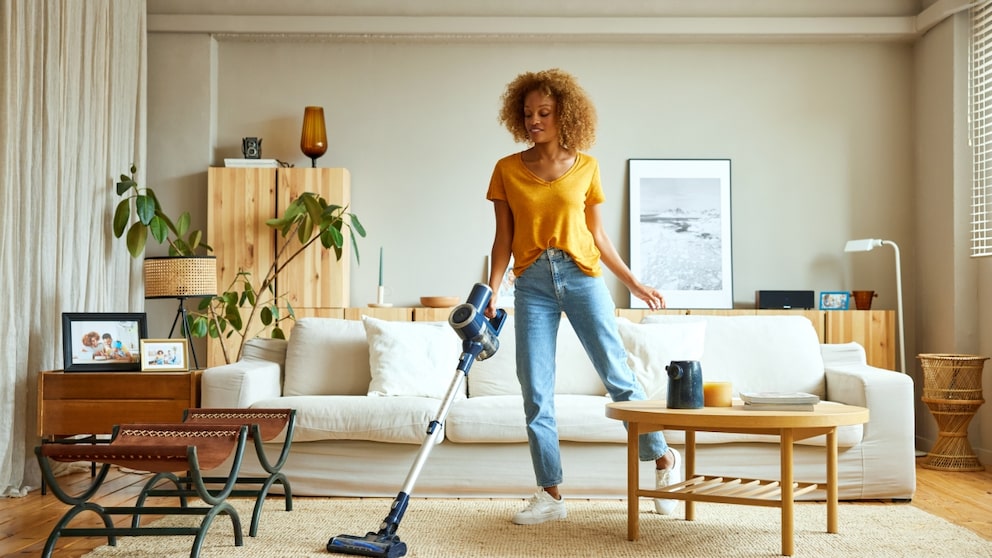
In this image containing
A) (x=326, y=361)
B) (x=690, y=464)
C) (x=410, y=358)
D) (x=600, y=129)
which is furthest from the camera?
(x=600, y=129)

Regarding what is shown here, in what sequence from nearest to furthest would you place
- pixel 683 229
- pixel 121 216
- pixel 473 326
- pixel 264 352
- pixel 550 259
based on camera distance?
1. pixel 473 326
2. pixel 550 259
3. pixel 264 352
4. pixel 121 216
5. pixel 683 229

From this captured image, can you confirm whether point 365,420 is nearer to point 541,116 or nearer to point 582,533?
point 582,533

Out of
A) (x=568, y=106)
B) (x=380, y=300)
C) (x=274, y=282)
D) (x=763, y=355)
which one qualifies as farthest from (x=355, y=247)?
(x=568, y=106)

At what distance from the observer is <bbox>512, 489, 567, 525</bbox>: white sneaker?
294 centimetres

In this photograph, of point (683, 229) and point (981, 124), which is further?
point (683, 229)

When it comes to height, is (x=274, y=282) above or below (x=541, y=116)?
below

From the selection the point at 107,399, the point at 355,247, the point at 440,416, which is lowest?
Result: the point at 107,399

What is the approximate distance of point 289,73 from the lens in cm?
→ 548

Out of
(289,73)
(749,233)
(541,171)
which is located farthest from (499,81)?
(541,171)

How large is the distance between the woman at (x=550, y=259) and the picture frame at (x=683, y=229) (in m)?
2.39

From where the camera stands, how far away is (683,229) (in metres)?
5.34

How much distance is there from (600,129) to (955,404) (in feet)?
7.96

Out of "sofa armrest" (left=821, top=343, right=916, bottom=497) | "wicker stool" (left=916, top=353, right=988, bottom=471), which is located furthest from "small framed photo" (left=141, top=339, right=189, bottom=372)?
"wicker stool" (left=916, top=353, right=988, bottom=471)

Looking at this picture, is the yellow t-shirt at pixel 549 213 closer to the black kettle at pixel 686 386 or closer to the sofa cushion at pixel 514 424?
the black kettle at pixel 686 386
